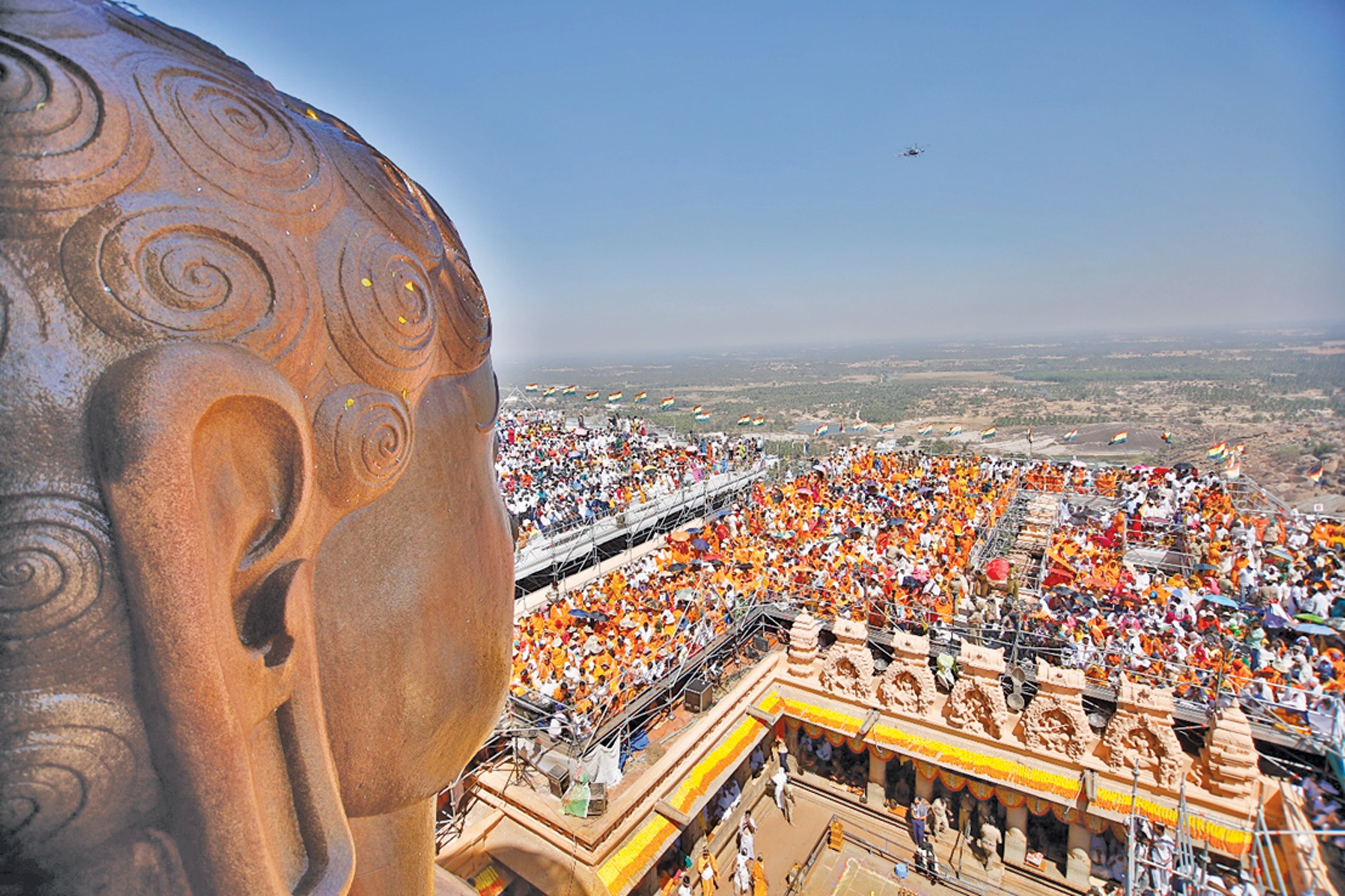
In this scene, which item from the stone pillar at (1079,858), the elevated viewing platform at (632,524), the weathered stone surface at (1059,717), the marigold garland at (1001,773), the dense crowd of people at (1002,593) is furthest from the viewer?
the elevated viewing platform at (632,524)

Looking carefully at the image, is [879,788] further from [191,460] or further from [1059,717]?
[191,460]

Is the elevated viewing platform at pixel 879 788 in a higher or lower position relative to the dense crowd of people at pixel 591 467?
lower

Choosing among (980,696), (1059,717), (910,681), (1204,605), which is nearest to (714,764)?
(910,681)

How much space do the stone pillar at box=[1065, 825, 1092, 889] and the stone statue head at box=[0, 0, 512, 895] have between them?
1180 cm

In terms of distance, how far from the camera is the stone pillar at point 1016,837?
33.1ft

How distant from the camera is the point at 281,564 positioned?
1472 millimetres

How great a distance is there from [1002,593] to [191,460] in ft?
59.7

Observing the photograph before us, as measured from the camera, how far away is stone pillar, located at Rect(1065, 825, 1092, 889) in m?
9.65

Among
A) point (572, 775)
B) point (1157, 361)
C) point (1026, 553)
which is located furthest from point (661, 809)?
point (1157, 361)

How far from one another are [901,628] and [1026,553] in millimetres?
9334

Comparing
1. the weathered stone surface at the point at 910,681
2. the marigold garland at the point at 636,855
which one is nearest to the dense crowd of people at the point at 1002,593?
the weathered stone surface at the point at 910,681

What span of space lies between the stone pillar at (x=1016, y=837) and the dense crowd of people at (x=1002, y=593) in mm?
2844

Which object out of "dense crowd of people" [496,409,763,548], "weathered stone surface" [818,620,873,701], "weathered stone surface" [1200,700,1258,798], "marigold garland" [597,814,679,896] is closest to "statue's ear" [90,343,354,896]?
"marigold garland" [597,814,679,896]

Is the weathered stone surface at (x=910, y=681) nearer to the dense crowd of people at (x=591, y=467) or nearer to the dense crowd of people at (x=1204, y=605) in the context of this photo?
the dense crowd of people at (x=1204, y=605)
